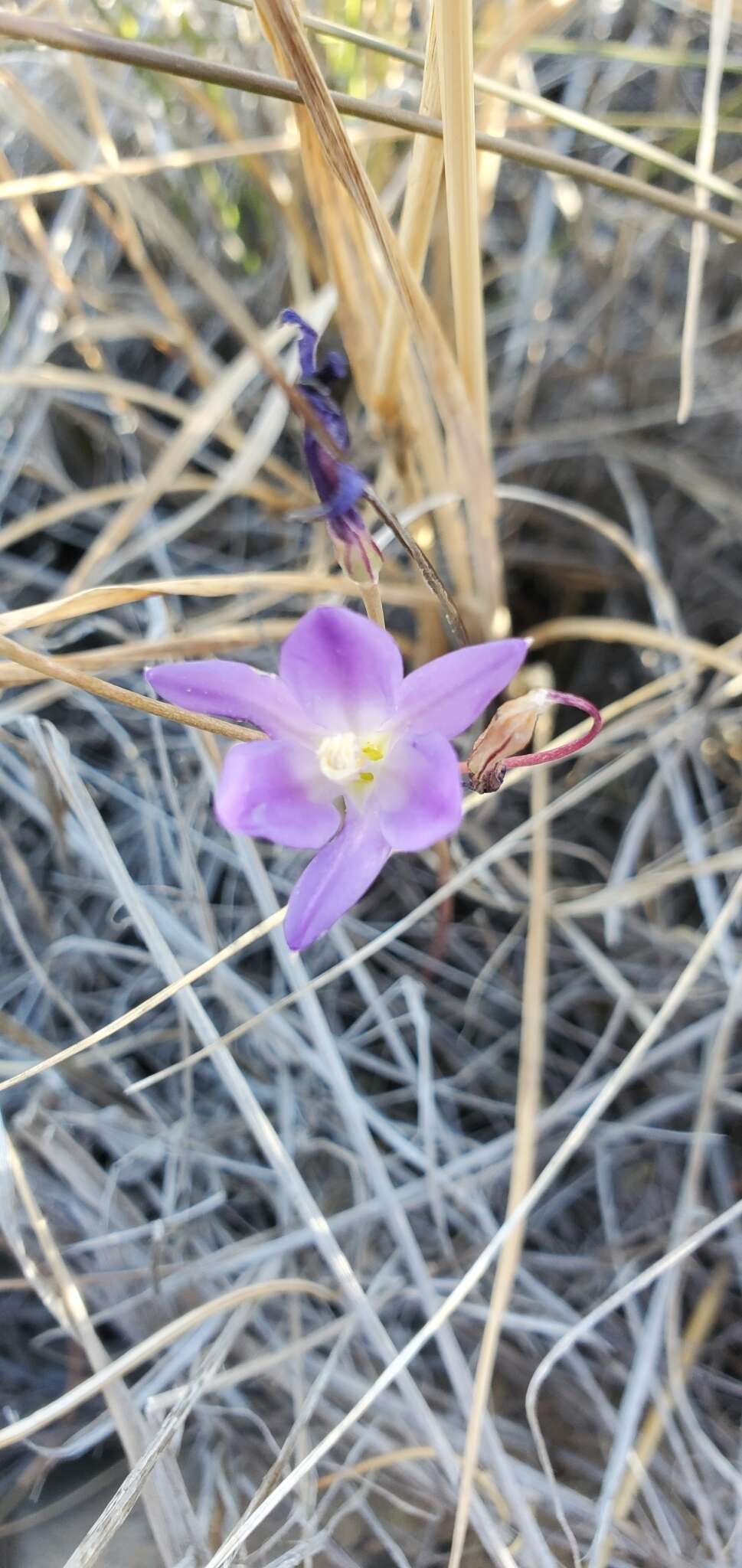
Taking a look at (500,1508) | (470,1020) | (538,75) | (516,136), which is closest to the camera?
(500,1508)

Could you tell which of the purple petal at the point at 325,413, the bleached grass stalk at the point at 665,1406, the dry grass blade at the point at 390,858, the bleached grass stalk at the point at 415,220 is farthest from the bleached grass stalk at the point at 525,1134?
the purple petal at the point at 325,413

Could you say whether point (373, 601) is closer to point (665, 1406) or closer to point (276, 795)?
point (276, 795)

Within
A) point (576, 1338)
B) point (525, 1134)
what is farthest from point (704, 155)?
point (576, 1338)

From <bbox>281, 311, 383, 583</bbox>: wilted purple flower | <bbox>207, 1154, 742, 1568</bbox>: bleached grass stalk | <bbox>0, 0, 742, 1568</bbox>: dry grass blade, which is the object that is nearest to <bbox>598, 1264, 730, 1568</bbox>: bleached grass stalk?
<bbox>0, 0, 742, 1568</bbox>: dry grass blade

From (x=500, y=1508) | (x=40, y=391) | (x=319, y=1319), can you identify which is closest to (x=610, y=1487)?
(x=500, y=1508)

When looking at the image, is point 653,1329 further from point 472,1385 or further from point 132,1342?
point 132,1342

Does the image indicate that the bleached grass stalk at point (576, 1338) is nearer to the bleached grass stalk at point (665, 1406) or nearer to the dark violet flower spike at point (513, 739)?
the bleached grass stalk at point (665, 1406)
